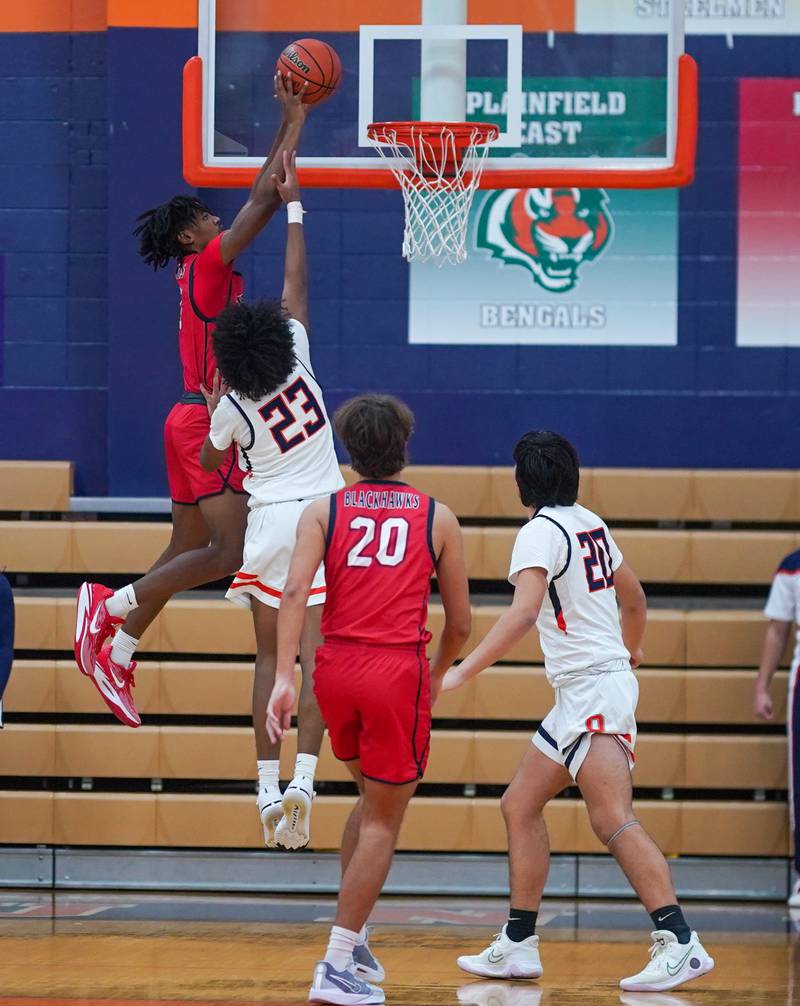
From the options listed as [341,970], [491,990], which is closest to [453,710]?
[491,990]

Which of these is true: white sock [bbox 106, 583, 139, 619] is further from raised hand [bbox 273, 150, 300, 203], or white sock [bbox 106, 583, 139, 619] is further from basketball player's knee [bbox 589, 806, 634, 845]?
basketball player's knee [bbox 589, 806, 634, 845]

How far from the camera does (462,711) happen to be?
8.39 meters

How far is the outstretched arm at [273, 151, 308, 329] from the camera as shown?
5.96 m

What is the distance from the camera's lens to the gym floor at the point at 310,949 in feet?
17.7

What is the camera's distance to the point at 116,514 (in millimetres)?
8992

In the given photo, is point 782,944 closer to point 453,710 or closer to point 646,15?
point 453,710

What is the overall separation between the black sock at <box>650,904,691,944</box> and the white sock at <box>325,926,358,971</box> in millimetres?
1095

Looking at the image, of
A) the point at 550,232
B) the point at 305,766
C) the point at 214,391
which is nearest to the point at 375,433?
the point at 305,766

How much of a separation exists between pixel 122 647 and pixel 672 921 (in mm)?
2575

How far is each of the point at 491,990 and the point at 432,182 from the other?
A: 10.5 feet

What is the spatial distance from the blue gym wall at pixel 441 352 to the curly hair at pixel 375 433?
13.7 feet

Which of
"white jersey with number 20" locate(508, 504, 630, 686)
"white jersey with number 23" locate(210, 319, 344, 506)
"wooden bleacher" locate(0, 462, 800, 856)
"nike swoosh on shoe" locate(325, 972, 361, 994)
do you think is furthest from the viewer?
"wooden bleacher" locate(0, 462, 800, 856)

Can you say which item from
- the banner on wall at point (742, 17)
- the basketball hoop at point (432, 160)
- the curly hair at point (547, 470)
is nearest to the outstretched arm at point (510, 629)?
the curly hair at point (547, 470)

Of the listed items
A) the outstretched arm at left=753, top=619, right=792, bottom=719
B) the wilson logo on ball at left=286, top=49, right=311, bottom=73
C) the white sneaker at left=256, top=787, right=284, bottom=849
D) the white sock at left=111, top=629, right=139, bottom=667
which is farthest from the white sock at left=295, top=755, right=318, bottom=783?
the outstretched arm at left=753, top=619, right=792, bottom=719
